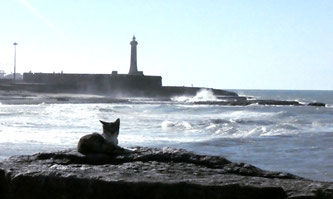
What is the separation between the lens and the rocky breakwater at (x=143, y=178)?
416cm

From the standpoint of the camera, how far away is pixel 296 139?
18.6m

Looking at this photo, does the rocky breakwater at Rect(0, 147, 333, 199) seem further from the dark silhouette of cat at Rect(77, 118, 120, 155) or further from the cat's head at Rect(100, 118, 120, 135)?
the cat's head at Rect(100, 118, 120, 135)

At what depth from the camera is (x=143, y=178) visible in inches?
174

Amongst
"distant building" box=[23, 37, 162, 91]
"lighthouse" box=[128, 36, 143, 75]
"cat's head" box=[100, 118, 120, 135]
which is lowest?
"cat's head" box=[100, 118, 120, 135]

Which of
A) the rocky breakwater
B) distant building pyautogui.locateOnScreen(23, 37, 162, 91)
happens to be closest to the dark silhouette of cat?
the rocky breakwater

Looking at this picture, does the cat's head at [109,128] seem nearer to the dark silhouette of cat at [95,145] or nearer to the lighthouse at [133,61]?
the dark silhouette of cat at [95,145]

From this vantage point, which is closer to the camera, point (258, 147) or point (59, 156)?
point (59, 156)

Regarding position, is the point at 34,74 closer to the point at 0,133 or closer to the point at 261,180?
the point at 0,133

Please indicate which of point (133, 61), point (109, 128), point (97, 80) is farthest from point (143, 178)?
point (133, 61)

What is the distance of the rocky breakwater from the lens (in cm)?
416

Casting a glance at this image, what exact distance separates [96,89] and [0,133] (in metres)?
57.3

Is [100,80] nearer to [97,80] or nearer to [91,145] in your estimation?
[97,80]

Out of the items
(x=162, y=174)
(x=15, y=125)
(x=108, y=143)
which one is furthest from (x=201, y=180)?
(x=15, y=125)

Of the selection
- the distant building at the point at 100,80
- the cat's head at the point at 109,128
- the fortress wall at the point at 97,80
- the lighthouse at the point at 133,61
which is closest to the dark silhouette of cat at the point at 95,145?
the cat's head at the point at 109,128
